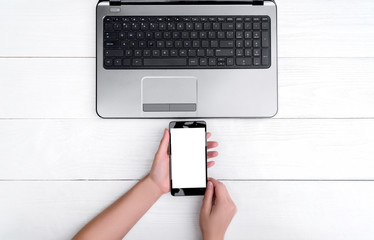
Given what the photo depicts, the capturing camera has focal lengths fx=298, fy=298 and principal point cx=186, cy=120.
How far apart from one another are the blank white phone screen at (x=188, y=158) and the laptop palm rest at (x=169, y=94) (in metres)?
0.06

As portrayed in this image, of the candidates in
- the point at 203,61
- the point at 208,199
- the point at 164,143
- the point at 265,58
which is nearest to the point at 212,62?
the point at 203,61

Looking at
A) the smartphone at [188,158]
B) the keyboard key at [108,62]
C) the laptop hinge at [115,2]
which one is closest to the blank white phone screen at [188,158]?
the smartphone at [188,158]

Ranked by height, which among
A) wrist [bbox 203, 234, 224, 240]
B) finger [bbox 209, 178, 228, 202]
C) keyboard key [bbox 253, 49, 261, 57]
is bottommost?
wrist [bbox 203, 234, 224, 240]

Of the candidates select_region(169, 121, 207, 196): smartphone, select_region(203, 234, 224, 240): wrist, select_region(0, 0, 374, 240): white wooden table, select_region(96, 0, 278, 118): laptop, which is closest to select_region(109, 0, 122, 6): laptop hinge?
select_region(96, 0, 278, 118): laptop

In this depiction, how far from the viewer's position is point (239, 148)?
77cm

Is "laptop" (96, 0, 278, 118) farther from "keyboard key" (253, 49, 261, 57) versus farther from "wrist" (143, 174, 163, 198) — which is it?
"wrist" (143, 174, 163, 198)

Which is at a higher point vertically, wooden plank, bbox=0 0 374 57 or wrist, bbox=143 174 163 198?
wooden plank, bbox=0 0 374 57

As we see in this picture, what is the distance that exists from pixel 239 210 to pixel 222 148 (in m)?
0.16

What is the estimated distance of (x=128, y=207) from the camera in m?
0.73

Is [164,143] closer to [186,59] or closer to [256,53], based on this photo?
[186,59]

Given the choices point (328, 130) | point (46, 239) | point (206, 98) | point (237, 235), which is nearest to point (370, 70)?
point (328, 130)

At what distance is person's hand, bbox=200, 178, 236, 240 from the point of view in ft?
2.38

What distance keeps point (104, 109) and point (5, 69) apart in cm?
29

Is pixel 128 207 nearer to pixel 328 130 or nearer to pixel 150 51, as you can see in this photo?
pixel 150 51
